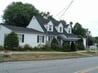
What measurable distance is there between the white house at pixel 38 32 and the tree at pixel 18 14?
400 inches

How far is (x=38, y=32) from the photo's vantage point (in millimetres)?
50969

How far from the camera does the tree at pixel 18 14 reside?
67812 mm

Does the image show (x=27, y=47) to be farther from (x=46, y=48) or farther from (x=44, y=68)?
(x=44, y=68)

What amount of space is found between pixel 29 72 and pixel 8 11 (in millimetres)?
55833

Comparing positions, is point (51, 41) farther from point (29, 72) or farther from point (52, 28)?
point (29, 72)

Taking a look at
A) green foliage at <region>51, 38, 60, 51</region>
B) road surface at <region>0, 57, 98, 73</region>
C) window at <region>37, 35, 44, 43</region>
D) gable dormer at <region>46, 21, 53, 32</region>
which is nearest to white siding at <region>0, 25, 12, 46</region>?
window at <region>37, 35, 44, 43</region>

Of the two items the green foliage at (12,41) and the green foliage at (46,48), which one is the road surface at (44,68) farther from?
the green foliage at (46,48)

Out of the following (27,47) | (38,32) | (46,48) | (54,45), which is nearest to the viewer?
(27,47)

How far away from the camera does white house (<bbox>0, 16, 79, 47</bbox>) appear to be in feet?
146

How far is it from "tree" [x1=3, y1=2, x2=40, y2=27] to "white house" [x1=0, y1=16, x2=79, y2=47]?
10150 millimetres

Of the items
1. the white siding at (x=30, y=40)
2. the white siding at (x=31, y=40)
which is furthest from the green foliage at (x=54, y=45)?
the white siding at (x=31, y=40)

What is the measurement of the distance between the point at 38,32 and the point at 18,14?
18772 millimetres

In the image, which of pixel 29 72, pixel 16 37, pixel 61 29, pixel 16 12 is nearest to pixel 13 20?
pixel 16 12

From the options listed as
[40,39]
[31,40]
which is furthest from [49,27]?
Result: [31,40]
